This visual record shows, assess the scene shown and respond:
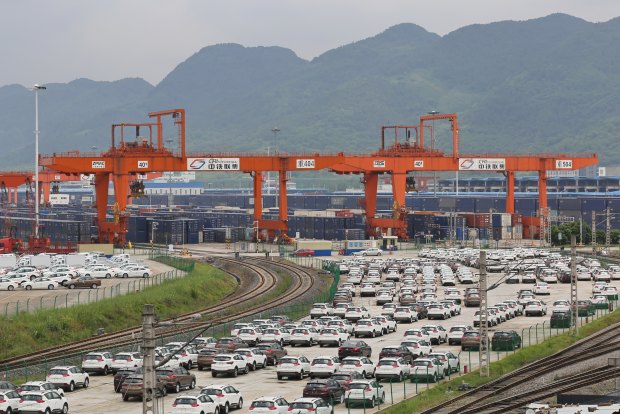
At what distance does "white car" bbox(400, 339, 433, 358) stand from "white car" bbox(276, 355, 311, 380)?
23.1ft

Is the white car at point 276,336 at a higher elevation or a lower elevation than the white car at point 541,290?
lower

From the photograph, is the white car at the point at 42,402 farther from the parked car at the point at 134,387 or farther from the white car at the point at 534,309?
the white car at the point at 534,309

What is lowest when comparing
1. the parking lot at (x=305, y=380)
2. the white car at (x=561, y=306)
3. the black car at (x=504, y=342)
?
the parking lot at (x=305, y=380)

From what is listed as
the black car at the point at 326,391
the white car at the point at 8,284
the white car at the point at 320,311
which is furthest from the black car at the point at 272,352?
the white car at the point at 8,284

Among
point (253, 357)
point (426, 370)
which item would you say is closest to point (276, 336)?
point (253, 357)

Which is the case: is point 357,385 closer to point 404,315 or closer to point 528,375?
point 528,375

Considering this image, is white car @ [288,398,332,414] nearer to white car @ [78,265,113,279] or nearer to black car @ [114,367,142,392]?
black car @ [114,367,142,392]

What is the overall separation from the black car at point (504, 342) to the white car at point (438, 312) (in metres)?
14.0

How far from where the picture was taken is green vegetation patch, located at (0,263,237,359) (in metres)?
63.1

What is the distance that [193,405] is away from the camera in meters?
40.4

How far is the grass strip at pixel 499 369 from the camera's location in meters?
44.3

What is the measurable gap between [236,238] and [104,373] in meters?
112

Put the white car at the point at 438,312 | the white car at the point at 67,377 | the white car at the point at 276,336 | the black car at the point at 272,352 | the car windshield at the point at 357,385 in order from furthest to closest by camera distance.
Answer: the white car at the point at 438,312, the white car at the point at 276,336, the black car at the point at 272,352, the white car at the point at 67,377, the car windshield at the point at 357,385

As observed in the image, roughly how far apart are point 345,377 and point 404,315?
93.8 feet
